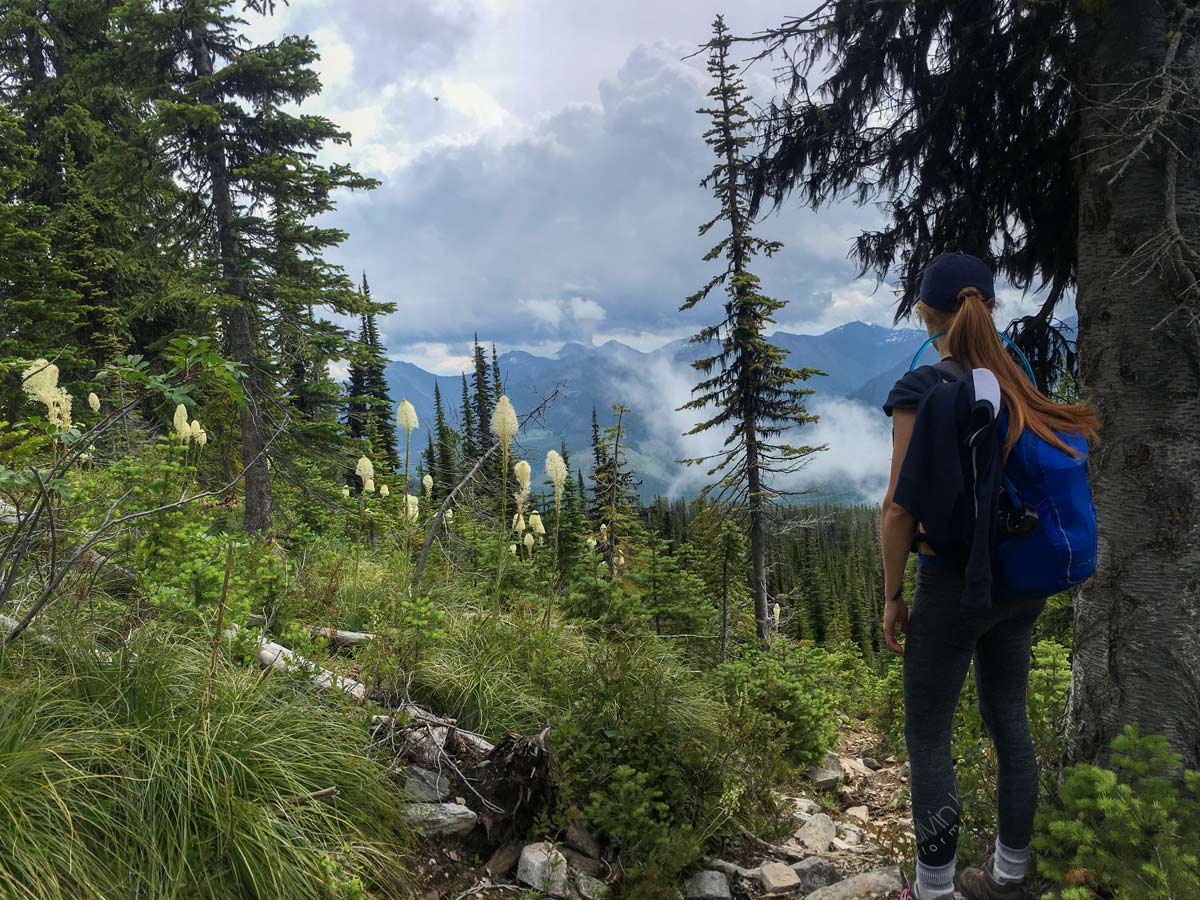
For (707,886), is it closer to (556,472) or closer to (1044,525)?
(1044,525)

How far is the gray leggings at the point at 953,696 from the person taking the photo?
2234 mm

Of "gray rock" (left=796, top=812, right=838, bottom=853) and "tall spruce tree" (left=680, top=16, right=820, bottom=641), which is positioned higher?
"tall spruce tree" (left=680, top=16, right=820, bottom=641)

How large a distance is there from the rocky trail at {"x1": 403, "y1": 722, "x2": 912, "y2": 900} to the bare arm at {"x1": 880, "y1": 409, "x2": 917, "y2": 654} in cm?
174

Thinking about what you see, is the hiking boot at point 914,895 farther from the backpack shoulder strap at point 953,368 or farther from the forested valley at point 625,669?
the backpack shoulder strap at point 953,368

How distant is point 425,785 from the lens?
10.8 feet

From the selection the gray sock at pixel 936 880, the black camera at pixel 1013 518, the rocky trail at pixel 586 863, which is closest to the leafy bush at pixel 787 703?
the rocky trail at pixel 586 863

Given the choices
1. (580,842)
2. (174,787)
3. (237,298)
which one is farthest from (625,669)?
(237,298)

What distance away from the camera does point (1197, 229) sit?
2.78 meters

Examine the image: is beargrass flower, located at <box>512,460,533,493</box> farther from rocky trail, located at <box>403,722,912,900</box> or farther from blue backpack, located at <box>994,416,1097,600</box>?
blue backpack, located at <box>994,416,1097,600</box>

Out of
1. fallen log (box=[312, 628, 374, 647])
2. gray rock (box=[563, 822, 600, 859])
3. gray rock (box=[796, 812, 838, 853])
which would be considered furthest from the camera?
fallen log (box=[312, 628, 374, 647])

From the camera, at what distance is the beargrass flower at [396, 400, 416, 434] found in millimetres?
5074

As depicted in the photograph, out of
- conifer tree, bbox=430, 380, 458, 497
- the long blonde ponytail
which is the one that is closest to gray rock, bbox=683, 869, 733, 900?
the long blonde ponytail

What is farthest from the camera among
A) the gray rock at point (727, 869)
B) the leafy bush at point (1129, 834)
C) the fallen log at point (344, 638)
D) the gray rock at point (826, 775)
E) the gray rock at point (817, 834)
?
the gray rock at point (826, 775)

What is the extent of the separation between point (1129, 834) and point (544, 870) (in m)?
2.35
